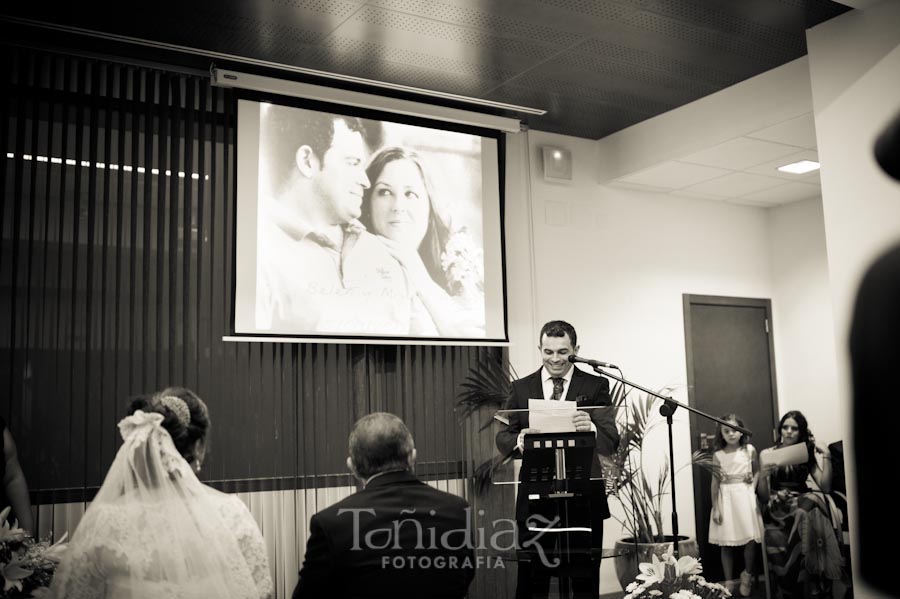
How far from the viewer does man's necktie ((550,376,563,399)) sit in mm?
4074

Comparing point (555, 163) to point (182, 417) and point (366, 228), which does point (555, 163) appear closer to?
point (366, 228)

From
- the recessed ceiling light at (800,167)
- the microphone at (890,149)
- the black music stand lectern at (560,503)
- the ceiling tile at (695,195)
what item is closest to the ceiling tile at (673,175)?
the ceiling tile at (695,195)

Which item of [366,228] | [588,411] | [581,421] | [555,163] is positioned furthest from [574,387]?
[555,163]

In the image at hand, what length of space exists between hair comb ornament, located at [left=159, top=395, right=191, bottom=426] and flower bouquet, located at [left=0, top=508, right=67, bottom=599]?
0.86 meters

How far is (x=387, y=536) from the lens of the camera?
2.23 m

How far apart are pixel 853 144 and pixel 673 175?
6.20 feet

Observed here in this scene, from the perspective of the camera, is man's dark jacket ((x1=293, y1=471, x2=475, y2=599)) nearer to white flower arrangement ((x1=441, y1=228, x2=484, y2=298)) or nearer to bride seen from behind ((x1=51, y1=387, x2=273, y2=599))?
bride seen from behind ((x1=51, y1=387, x2=273, y2=599))

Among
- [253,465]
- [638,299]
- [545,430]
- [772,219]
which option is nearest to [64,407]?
[253,465]

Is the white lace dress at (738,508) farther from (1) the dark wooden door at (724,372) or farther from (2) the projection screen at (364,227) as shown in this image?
(2) the projection screen at (364,227)

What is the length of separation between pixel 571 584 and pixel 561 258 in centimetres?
296

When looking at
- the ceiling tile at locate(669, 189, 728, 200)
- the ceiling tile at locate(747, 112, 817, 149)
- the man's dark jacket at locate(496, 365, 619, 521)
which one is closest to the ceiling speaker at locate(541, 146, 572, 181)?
the ceiling tile at locate(669, 189, 728, 200)

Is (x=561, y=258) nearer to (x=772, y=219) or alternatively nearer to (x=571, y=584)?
(x=772, y=219)

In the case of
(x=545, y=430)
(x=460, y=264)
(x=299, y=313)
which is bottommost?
(x=545, y=430)

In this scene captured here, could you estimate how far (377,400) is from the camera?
4875 mm
